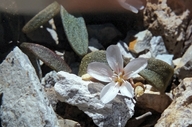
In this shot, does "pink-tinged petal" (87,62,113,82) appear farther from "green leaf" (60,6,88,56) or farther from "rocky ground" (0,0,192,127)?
"green leaf" (60,6,88,56)

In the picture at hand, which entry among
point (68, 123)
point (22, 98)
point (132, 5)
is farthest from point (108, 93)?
point (132, 5)

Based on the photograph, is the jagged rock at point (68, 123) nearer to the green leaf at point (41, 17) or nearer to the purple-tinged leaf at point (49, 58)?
the purple-tinged leaf at point (49, 58)

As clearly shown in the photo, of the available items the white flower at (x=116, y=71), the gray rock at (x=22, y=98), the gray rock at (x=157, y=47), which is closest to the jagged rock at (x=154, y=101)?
the white flower at (x=116, y=71)

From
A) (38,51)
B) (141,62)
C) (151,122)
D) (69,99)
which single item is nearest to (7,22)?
(38,51)

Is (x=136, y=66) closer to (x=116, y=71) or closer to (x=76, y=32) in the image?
(x=116, y=71)

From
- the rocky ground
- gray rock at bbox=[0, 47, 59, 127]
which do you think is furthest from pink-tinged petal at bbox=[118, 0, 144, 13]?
A: gray rock at bbox=[0, 47, 59, 127]

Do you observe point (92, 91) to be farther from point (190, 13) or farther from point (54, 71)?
point (190, 13)
